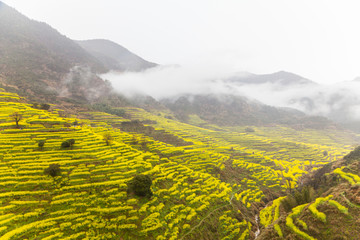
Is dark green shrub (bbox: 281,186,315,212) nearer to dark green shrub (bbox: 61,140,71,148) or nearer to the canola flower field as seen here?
the canola flower field

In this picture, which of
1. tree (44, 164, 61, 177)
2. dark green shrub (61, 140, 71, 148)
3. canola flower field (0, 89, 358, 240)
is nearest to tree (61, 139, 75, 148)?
dark green shrub (61, 140, 71, 148)

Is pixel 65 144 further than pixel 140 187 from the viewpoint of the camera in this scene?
Yes

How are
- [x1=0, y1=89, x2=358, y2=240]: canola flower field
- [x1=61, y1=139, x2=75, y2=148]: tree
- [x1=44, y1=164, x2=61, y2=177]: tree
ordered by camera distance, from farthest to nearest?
[x1=61, y1=139, x2=75, y2=148]: tree < [x1=44, y1=164, x2=61, y2=177]: tree < [x1=0, y1=89, x2=358, y2=240]: canola flower field

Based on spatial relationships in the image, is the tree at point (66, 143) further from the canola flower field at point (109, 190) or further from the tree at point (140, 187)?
the tree at point (140, 187)

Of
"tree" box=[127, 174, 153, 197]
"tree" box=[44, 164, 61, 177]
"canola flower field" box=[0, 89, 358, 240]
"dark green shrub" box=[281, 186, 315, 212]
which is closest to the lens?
"canola flower field" box=[0, 89, 358, 240]

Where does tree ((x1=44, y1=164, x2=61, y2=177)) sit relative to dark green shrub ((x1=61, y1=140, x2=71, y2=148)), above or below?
below

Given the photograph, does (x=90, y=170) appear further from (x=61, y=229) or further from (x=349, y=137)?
(x=349, y=137)

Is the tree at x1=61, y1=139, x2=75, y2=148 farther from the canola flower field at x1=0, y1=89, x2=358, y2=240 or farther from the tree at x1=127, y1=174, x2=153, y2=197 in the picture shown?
the tree at x1=127, y1=174, x2=153, y2=197

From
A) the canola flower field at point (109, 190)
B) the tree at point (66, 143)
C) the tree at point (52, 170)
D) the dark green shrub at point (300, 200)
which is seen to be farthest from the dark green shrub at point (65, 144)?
the dark green shrub at point (300, 200)

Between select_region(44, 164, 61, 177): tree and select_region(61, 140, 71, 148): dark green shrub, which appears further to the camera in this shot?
select_region(61, 140, 71, 148): dark green shrub

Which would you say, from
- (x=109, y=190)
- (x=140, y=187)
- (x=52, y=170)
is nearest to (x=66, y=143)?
(x=52, y=170)

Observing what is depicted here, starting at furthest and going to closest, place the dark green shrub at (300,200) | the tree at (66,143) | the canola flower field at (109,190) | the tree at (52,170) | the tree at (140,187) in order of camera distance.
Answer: the tree at (66,143)
the dark green shrub at (300,200)
the tree at (140,187)
the tree at (52,170)
the canola flower field at (109,190)

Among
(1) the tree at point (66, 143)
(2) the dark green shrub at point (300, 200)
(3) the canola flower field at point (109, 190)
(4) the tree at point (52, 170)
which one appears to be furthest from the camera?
(1) the tree at point (66, 143)

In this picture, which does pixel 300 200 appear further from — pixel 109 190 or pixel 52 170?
pixel 52 170
